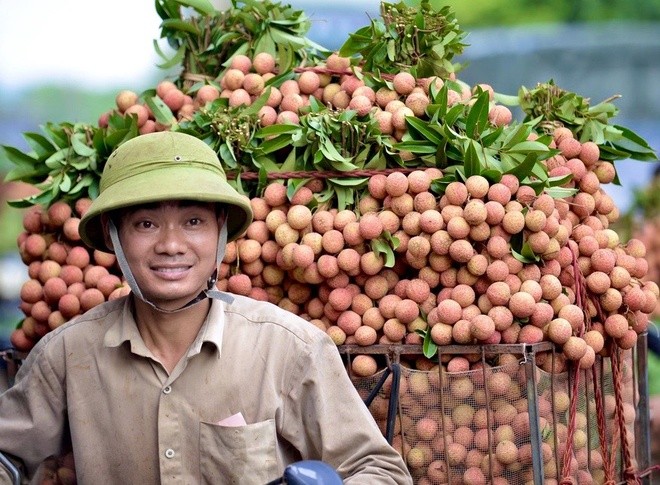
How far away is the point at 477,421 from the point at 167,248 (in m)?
0.94

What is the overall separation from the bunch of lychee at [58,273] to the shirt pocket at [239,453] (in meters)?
0.73

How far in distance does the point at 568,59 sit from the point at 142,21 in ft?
8.15

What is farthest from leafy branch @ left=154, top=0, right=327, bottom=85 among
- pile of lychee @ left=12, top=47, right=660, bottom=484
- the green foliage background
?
the green foliage background

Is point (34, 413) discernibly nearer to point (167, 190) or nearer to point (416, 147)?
point (167, 190)

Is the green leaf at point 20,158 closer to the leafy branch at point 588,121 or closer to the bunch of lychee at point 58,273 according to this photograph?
the bunch of lychee at point 58,273

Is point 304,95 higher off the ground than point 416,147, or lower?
higher

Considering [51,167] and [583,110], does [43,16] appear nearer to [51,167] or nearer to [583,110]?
[51,167]

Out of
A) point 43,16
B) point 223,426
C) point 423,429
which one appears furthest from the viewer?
point 43,16

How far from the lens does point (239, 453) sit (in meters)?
2.38

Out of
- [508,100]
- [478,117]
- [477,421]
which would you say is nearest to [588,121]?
[508,100]

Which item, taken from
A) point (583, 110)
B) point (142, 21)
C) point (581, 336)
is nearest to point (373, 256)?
point (581, 336)

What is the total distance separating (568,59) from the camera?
Result: 601 cm

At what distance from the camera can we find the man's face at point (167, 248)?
2352 mm

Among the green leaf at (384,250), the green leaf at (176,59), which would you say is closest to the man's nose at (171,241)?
the green leaf at (384,250)
